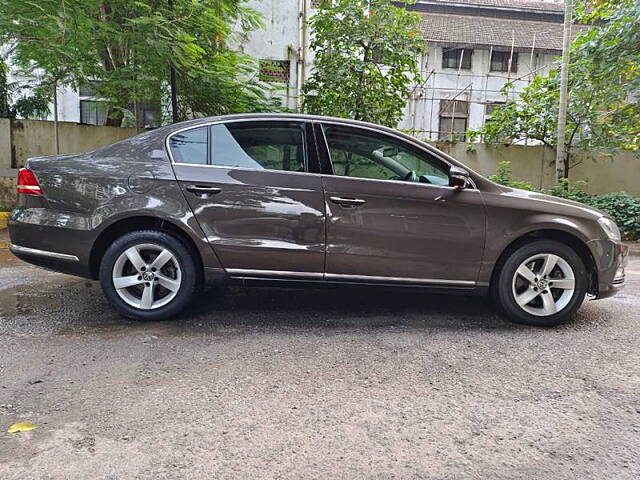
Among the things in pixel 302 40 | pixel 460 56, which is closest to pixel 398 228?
pixel 302 40

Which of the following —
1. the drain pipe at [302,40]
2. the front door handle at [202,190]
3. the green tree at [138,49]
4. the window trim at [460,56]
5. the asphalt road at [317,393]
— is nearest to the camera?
the asphalt road at [317,393]

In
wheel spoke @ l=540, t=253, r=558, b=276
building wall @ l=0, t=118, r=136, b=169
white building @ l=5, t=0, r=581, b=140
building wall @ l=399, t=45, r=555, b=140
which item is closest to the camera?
wheel spoke @ l=540, t=253, r=558, b=276

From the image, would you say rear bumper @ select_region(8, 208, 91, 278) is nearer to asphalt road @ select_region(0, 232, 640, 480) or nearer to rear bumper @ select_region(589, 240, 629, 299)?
asphalt road @ select_region(0, 232, 640, 480)

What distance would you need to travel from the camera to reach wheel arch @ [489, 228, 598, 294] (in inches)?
153

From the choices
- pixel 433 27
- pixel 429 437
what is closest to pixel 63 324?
pixel 429 437

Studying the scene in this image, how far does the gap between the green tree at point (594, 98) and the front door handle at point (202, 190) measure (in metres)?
9.23

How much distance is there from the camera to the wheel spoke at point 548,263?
3.84m

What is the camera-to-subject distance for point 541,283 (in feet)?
12.6

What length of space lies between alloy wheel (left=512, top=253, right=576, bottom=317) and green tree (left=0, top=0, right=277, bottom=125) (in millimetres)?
5259

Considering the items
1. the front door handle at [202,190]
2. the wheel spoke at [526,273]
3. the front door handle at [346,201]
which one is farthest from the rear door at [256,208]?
the wheel spoke at [526,273]

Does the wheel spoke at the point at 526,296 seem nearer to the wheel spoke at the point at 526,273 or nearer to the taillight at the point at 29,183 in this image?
the wheel spoke at the point at 526,273

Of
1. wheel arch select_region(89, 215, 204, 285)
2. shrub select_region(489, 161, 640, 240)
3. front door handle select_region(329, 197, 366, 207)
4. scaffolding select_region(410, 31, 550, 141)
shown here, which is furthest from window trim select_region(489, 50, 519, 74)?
wheel arch select_region(89, 215, 204, 285)

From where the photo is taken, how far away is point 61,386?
2766 millimetres

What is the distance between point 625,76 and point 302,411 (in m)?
11.2
